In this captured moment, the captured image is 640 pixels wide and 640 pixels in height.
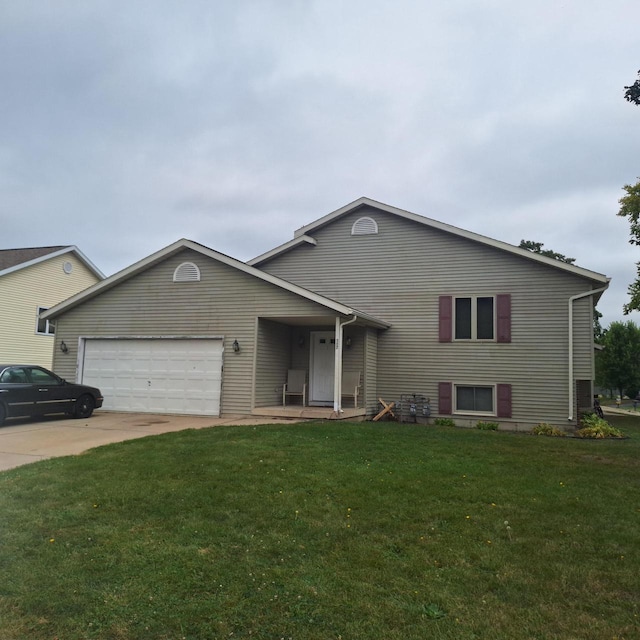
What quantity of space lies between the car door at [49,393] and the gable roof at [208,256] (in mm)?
2916

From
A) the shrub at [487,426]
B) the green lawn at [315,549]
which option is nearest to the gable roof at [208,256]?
the shrub at [487,426]

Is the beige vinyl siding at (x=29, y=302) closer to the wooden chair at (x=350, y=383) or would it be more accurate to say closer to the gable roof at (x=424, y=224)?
the gable roof at (x=424, y=224)

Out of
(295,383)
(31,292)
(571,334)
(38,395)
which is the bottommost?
(38,395)

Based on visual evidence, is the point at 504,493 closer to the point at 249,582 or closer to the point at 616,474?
the point at 616,474

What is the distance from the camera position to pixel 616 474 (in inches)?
284

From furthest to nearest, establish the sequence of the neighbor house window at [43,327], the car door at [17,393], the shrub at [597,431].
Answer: the neighbor house window at [43,327] < the shrub at [597,431] < the car door at [17,393]

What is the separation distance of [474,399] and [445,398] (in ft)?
2.69

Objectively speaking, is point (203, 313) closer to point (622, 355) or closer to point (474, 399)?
point (474, 399)

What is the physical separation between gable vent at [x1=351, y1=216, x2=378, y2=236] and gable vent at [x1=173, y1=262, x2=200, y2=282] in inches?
197

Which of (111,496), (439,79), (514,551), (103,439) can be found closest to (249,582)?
(514,551)

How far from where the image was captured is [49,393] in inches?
483

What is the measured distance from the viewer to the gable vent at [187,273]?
14172mm

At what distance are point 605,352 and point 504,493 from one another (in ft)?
125

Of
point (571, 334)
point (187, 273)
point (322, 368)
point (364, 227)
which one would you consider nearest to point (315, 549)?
point (322, 368)
